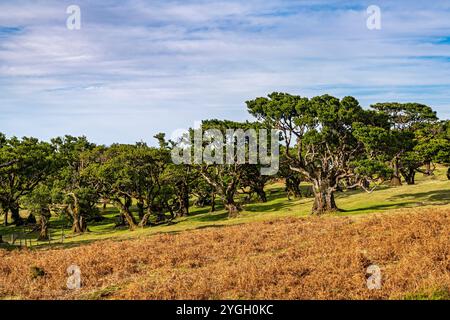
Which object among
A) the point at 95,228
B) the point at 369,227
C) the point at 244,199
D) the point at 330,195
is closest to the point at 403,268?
the point at 369,227

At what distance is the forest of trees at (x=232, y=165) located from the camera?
164 feet

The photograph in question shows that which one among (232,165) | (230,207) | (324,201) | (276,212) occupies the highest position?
(232,165)

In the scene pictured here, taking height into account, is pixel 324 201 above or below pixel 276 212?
above

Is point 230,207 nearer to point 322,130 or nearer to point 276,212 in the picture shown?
point 276,212

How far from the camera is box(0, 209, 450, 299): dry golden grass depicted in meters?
15.6

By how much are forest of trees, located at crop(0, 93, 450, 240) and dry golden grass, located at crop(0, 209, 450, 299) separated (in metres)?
19.0

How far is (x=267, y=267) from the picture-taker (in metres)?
18.9

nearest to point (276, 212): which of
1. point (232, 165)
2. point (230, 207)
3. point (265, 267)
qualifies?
point (230, 207)

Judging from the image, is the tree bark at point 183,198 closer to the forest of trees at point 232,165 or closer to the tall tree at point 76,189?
the forest of trees at point 232,165

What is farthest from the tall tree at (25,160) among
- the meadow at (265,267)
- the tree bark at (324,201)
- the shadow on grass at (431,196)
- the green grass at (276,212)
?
the shadow on grass at (431,196)

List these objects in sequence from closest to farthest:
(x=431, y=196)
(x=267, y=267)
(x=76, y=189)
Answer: (x=267, y=267) < (x=431, y=196) < (x=76, y=189)

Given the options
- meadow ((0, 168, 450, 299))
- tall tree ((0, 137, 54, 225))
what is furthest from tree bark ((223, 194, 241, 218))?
meadow ((0, 168, 450, 299))

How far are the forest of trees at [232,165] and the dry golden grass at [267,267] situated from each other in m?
19.0

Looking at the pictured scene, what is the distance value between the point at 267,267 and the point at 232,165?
4910 centimetres
